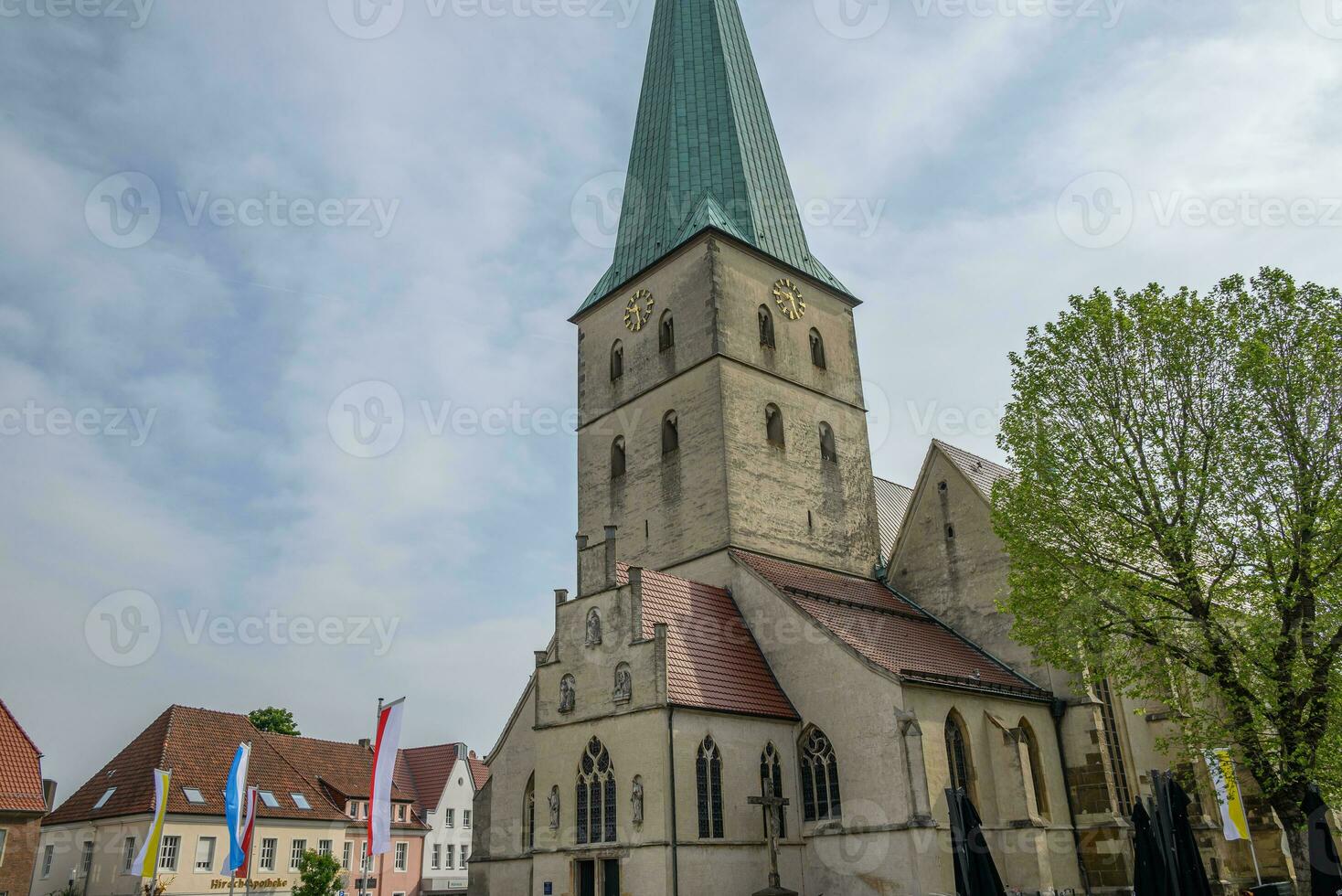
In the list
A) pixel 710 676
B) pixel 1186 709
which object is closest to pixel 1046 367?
pixel 1186 709

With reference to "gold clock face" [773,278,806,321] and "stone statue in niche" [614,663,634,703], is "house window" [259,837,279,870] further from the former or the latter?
"gold clock face" [773,278,806,321]

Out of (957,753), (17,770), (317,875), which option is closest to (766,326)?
(957,753)

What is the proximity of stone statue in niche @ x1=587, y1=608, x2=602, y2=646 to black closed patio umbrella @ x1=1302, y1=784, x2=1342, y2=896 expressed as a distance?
14789 millimetres

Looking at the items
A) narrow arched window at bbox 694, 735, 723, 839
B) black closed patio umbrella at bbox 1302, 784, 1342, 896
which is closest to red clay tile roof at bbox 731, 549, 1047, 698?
narrow arched window at bbox 694, 735, 723, 839

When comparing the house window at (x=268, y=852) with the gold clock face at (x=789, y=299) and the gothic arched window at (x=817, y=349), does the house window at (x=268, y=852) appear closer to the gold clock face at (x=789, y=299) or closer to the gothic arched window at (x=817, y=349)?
the gothic arched window at (x=817, y=349)

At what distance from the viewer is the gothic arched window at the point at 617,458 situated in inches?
1288

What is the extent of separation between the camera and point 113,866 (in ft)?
117

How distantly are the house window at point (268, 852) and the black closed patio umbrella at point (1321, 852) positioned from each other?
37608 millimetres

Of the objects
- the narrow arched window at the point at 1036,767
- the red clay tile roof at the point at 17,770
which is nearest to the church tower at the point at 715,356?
the narrow arched window at the point at 1036,767

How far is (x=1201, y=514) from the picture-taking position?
17641 millimetres

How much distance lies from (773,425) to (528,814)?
1385cm

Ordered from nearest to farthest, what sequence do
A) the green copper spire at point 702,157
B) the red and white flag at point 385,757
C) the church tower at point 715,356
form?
the red and white flag at point 385,757, the church tower at point 715,356, the green copper spire at point 702,157

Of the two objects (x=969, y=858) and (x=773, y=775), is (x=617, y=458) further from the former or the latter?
(x=969, y=858)

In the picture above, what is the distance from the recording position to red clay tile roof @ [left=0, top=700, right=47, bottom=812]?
30416 mm
